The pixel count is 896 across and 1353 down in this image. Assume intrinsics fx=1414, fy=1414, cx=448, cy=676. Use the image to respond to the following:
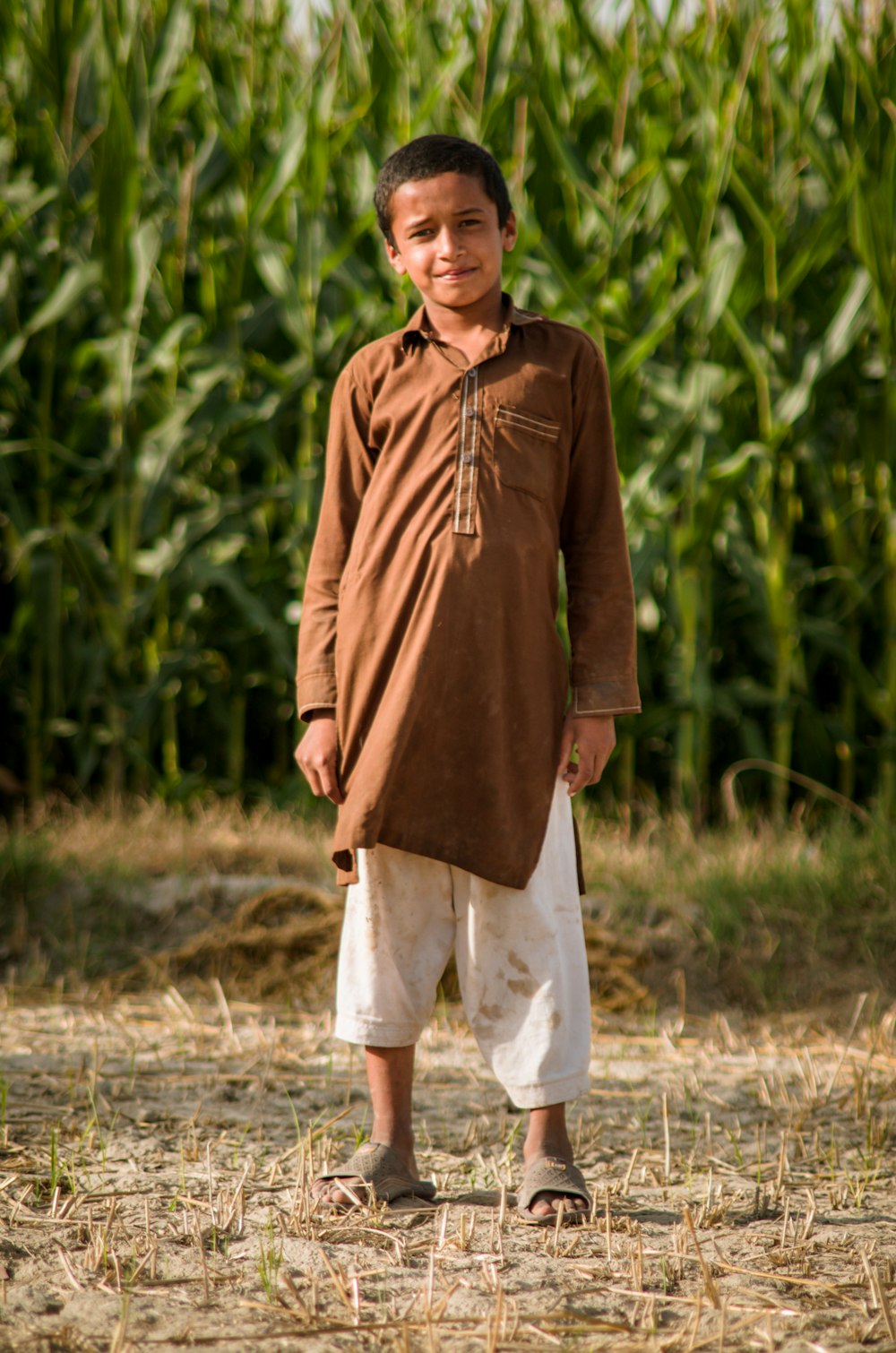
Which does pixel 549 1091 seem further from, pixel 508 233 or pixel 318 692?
pixel 508 233

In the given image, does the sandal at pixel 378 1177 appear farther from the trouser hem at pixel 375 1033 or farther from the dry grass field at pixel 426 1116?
the trouser hem at pixel 375 1033

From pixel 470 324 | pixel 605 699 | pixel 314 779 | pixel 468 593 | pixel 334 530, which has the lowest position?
pixel 314 779

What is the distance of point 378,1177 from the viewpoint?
2113mm

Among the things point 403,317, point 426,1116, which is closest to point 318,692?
point 426,1116

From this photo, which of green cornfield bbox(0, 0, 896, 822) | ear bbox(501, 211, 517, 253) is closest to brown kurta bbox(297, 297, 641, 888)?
ear bbox(501, 211, 517, 253)

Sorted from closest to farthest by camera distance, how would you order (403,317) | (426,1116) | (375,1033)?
(375,1033)
(426,1116)
(403,317)

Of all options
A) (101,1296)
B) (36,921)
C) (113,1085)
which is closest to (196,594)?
(36,921)

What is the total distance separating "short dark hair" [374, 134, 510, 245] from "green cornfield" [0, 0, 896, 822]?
2.01m

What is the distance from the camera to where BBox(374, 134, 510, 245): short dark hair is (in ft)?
6.93

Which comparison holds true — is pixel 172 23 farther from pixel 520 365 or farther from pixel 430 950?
pixel 430 950

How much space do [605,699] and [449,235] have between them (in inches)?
28.8

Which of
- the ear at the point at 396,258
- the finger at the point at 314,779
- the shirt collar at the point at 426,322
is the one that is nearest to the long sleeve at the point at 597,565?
the shirt collar at the point at 426,322

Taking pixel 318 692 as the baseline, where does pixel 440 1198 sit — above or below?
below

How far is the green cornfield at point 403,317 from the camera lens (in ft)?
14.3
